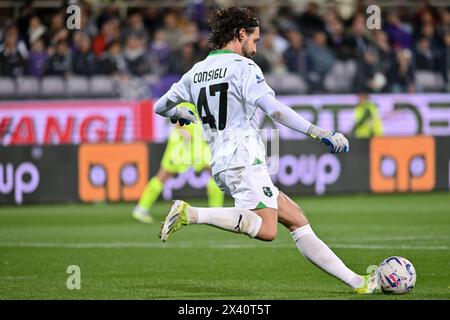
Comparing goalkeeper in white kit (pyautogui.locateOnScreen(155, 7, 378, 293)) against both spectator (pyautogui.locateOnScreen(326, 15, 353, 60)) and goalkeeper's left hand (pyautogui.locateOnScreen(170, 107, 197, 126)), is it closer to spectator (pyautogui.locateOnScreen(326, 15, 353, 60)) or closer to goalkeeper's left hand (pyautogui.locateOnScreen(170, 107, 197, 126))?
goalkeeper's left hand (pyautogui.locateOnScreen(170, 107, 197, 126))

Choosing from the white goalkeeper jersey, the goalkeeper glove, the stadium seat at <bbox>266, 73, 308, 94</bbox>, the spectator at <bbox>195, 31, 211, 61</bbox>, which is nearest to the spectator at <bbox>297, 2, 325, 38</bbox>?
the stadium seat at <bbox>266, 73, 308, 94</bbox>

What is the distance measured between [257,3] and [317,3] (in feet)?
4.79

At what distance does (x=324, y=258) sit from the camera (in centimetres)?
802

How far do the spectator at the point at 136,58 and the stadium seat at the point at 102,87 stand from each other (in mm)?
460

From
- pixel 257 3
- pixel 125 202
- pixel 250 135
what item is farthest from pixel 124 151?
pixel 250 135

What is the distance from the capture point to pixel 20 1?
1994 cm

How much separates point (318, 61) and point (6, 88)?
5.81m

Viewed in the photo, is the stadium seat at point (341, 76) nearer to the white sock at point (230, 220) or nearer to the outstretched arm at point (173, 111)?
the outstretched arm at point (173, 111)

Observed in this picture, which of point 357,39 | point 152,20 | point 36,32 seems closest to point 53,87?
point 36,32

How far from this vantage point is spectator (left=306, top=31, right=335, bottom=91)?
64.8ft

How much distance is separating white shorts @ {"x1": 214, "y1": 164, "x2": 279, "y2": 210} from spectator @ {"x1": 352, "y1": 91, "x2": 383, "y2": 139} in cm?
1100

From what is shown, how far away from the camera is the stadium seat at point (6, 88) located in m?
18.2
